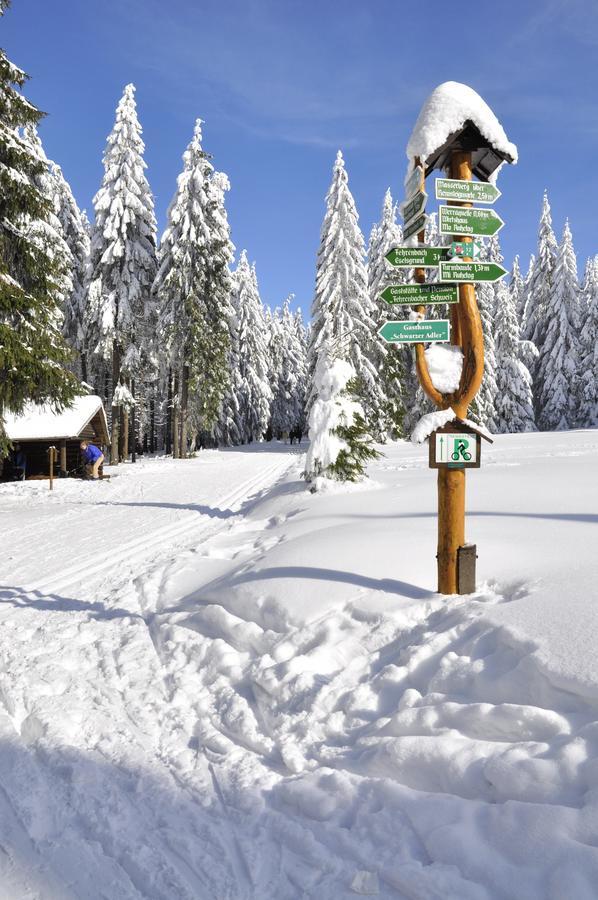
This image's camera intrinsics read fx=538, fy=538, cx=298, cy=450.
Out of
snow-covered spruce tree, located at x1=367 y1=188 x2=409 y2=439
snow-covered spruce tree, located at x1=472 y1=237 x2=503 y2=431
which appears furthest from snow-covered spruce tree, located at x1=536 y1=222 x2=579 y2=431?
snow-covered spruce tree, located at x1=367 y1=188 x2=409 y2=439

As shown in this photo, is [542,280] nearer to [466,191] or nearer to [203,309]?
[203,309]

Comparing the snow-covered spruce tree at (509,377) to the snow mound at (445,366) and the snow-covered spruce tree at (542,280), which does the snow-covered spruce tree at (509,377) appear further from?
the snow mound at (445,366)

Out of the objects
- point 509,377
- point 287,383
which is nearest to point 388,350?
point 509,377

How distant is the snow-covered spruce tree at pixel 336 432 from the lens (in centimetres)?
1272

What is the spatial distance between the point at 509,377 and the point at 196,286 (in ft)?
73.1

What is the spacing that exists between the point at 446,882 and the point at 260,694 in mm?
1886

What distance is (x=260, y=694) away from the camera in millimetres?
3910

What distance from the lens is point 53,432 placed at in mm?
22438

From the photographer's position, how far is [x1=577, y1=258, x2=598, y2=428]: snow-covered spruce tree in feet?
128

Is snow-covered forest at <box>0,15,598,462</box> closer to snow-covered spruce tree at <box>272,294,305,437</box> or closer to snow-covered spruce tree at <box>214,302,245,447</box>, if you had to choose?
snow-covered spruce tree at <box>214,302,245,447</box>

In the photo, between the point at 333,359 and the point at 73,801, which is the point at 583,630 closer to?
the point at 73,801

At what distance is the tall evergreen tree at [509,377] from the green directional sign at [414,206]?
34.9 m

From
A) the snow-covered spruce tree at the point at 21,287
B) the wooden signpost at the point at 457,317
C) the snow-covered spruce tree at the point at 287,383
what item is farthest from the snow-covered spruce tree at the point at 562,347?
the wooden signpost at the point at 457,317

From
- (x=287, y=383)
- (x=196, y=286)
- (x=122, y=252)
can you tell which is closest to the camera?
(x=122, y=252)
